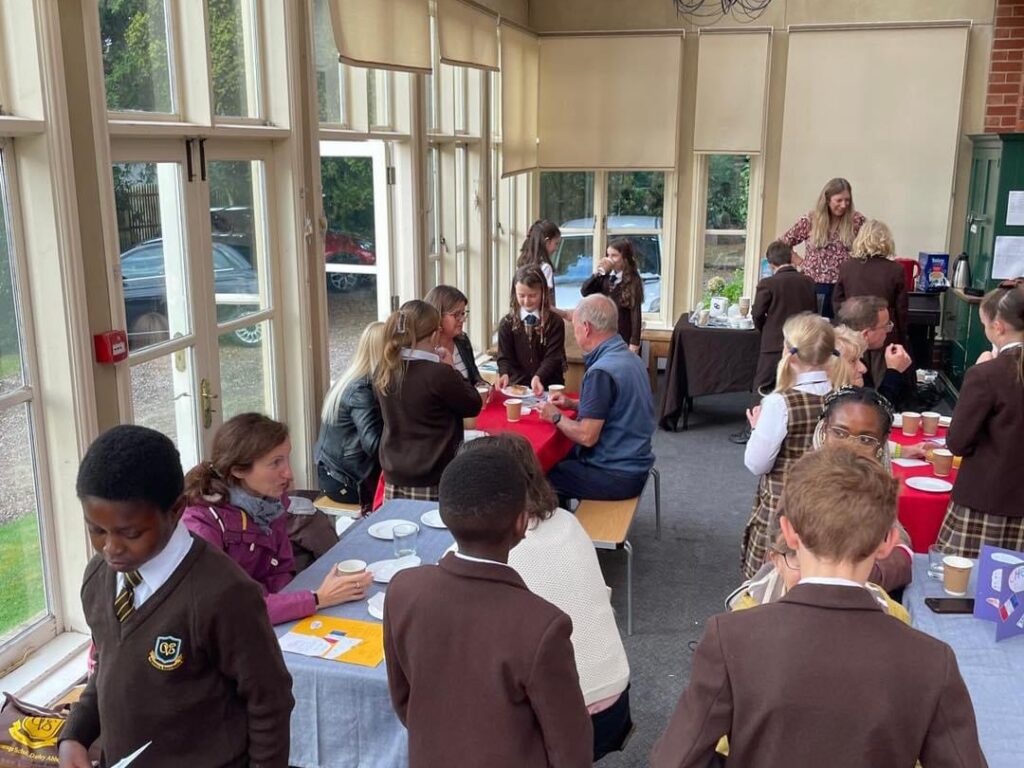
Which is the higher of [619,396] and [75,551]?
[619,396]

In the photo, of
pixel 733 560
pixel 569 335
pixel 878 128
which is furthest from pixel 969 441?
pixel 878 128

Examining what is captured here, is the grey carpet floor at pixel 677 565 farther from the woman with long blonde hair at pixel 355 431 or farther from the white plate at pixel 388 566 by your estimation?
the woman with long blonde hair at pixel 355 431

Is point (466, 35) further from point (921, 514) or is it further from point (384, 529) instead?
point (921, 514)

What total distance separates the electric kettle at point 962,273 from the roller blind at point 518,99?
145 inches

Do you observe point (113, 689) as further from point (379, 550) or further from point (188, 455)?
point (188, 455)

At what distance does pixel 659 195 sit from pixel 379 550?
6.58m

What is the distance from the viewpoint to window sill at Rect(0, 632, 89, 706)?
2729mm

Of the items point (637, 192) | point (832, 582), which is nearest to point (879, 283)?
point (637, 192)

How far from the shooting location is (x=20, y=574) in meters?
2.86

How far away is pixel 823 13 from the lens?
7.89 metres

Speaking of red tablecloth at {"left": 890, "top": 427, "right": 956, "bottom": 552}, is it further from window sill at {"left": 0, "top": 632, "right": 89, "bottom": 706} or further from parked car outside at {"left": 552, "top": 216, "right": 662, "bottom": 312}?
parked car outside at {"left": 552, "top": 216, "right": 662, "bottom": 312}

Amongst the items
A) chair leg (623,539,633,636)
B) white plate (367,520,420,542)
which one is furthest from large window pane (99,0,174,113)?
chair leg (623,539,633,636)

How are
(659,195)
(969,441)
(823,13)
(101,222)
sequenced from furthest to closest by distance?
(659,195)
(823,13)
(969,441)
(101,222)

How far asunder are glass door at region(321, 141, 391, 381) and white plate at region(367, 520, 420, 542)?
86.8 inches
